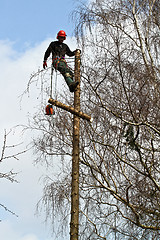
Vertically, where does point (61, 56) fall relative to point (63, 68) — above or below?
above

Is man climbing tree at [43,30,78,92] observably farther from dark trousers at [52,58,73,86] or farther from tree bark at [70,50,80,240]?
tree bark at [70,50,80,240]

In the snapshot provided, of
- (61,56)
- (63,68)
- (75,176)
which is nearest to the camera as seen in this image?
(75,176)

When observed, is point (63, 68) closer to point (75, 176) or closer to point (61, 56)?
point (61, 56)

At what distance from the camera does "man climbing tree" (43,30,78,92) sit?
564 centimetres

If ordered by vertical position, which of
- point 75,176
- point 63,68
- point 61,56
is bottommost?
point 75,176

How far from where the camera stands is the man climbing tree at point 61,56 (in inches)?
222

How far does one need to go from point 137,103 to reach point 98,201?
2066mm

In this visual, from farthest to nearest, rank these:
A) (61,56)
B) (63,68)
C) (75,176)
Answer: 1. (61,56)
2. (63,68)
3. (75,176)

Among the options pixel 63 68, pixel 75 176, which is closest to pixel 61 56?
pixel 63 68

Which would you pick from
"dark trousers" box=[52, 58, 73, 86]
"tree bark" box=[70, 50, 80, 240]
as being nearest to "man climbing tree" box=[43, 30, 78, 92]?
"dark trousers" box=[52, 58, 73, 86]

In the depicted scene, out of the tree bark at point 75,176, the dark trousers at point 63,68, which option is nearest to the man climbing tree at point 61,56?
the dark trousers at point 63,68

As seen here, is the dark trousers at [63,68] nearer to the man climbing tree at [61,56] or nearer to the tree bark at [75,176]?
the man climbing tree at [61,56]

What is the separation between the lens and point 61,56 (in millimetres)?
5832

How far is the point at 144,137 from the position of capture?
6.58m
